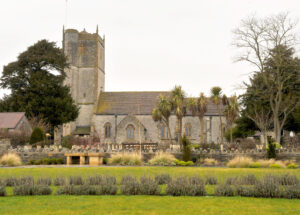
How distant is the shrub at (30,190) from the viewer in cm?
1237

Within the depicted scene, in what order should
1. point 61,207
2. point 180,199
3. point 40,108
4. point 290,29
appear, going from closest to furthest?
point 61,207 → point 180,199 → point 290,29 → point 40,108

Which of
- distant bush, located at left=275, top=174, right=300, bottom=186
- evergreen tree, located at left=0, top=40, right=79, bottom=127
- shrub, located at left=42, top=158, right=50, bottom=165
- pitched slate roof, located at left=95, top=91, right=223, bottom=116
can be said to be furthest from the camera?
pitched slate roof, located at left=95, top=91, right=223, bottom=116

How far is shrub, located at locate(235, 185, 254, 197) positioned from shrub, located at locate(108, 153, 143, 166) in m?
15.1

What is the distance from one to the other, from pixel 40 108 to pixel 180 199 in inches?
1563

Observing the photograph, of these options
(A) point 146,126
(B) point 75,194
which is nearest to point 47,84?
(A) point 146,126

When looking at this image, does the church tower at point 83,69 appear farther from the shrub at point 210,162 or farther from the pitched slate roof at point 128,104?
the shrub at point 210,162

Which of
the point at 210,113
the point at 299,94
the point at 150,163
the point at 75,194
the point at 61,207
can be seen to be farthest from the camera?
the point at 210,113

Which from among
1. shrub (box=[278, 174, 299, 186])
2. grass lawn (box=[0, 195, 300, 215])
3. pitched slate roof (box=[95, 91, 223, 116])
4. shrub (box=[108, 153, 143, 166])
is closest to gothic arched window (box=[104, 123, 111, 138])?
pitched slate roof (box=[95, 91, 223, 116])

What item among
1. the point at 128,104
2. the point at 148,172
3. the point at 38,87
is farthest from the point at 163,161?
the point at 128,104

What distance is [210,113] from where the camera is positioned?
57594mm

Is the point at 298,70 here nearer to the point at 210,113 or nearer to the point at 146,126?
the point at 210,113

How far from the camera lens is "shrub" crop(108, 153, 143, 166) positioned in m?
26.9

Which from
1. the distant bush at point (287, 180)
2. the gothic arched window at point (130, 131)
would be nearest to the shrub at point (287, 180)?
the distant bush at point (287, 180)

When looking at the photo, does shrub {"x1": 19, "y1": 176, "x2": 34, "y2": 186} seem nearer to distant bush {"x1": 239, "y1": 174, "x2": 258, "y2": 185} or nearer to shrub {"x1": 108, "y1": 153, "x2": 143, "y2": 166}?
distant bush {"x1": 239, "y1": 174, "x2": 258, "y2": 185}
